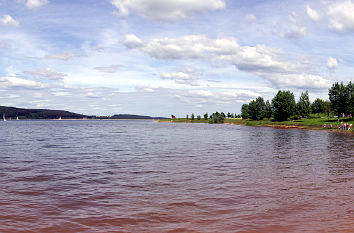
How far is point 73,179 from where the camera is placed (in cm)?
1800

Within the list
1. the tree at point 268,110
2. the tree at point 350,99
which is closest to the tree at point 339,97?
the tree at point 350,99

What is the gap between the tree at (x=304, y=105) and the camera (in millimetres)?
158462

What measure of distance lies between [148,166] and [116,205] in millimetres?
10632

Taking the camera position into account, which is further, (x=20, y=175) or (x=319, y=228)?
(x=20, y=175)

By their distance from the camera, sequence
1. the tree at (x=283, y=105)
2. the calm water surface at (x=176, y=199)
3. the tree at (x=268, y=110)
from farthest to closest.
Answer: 1. the tree at (x=268, y=110)
2. the tree at (x=283, y=105)
3. the calm water surface at (x=176, y=199)

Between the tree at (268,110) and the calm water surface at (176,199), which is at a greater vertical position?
the tree at (268,110)

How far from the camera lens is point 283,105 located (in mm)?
159750

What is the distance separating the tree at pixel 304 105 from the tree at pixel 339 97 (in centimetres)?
3534

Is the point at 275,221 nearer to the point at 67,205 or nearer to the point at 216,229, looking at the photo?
the point at 216,229

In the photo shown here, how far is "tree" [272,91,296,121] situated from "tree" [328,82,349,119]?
35.1 m

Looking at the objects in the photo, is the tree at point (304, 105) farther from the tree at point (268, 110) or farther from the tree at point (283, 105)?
the tree at point (268, 110)

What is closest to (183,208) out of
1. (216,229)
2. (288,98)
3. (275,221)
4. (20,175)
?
(216,229)

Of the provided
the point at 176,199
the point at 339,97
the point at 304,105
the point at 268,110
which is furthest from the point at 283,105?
the point at 176,199

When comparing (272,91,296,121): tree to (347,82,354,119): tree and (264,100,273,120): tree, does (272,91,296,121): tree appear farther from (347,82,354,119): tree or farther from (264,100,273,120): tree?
(347,82,354,119): tree
